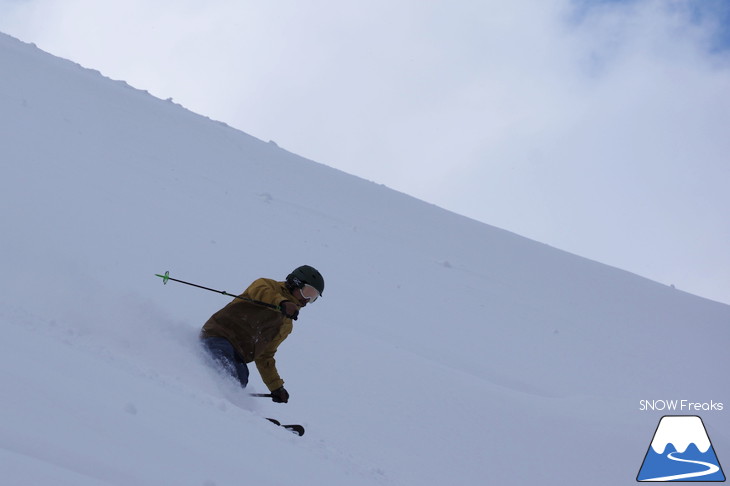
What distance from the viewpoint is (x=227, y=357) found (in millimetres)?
4551

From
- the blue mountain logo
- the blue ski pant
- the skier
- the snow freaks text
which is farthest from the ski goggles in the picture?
the snow freaks text

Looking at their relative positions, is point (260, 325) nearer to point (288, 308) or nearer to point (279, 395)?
point (288, 308)

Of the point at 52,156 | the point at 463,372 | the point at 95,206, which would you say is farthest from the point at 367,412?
the point at 52,156

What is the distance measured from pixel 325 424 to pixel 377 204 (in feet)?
32.7

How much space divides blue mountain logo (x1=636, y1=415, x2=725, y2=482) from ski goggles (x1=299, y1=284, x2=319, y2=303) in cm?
323

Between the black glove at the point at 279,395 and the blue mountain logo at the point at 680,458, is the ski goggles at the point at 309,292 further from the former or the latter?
the blue mountain logo at the point at 680,458

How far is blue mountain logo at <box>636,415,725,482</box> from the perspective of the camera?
619cm

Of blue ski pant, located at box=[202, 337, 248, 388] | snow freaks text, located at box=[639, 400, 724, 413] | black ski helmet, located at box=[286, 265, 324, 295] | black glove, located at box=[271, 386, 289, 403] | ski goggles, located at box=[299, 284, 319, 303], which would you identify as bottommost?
black glove, located at box=[271, 386, 289, 403]

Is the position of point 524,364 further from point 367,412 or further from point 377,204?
point 377,204

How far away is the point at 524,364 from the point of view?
8938 mm

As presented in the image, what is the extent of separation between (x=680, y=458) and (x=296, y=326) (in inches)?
139

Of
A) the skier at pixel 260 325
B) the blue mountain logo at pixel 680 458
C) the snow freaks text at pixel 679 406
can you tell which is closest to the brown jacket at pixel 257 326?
the skier at pixel 260 325

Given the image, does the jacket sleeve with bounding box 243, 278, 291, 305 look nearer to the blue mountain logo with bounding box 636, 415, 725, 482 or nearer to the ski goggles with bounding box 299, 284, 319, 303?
the ski goggles with bounding box 299, 284, 319, 303

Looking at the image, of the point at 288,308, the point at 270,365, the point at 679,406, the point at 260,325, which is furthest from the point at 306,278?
the point at 679,406
